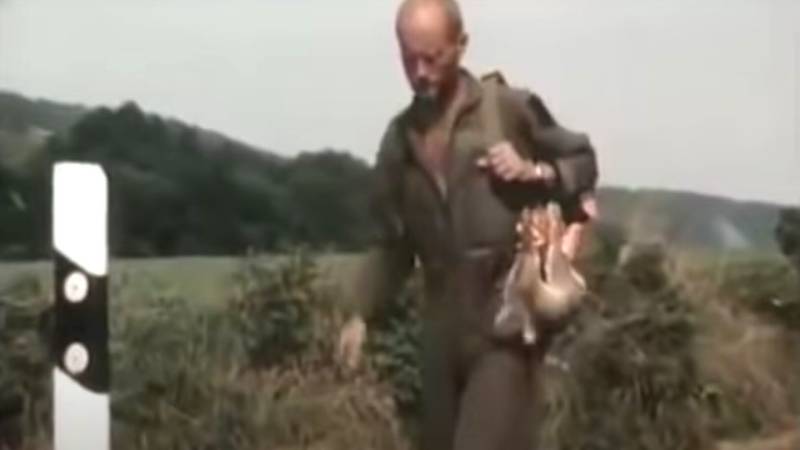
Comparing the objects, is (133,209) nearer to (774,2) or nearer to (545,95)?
(545,95)

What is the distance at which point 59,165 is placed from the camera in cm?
98

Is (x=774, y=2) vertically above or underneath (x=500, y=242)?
above

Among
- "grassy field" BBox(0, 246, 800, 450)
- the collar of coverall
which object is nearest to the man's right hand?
"grassy field" BBox(0, 246, 800, 450)

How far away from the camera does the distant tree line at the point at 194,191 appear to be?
982mm

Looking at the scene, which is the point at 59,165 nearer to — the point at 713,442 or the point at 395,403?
the point at 395,403

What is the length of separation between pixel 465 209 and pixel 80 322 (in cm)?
23

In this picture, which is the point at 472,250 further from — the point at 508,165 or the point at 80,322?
the point at 80,322

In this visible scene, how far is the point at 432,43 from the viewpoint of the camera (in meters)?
0.94

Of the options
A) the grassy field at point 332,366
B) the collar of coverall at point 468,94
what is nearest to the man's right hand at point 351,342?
the grassy field at point 332,366

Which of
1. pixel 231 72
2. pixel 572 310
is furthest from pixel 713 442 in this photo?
pixel 231 72

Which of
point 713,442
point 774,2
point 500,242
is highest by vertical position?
point 774,2

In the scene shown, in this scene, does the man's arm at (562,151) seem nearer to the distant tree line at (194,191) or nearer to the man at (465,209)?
the man at (465,209)

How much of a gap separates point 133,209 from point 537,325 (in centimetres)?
24

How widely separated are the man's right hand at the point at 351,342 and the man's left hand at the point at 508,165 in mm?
120
